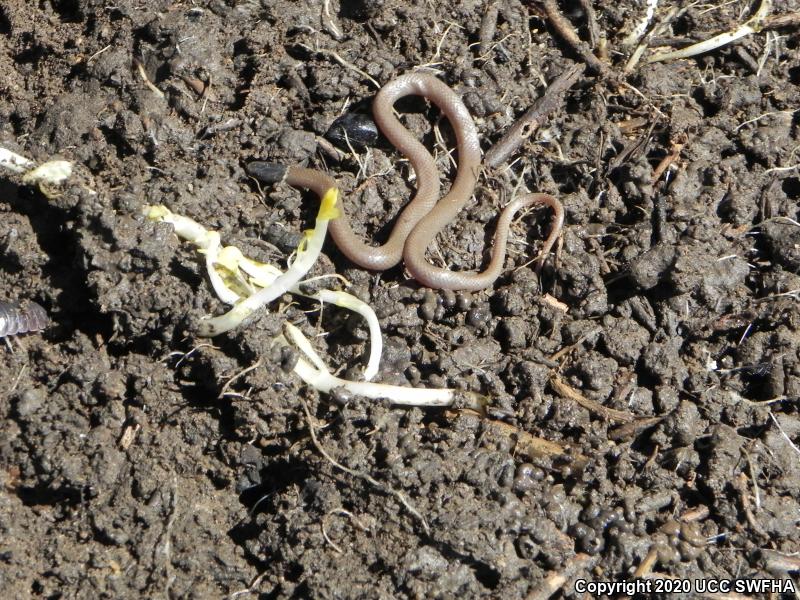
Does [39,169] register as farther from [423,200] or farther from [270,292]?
[423,200]

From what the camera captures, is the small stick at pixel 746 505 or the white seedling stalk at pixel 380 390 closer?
the small stick at pixel 746 505

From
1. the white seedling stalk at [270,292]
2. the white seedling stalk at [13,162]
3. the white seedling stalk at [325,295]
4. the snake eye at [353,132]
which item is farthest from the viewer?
the snake eye at [353,132]

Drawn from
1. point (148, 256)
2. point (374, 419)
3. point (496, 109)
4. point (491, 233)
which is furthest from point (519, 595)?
point (496, 109)

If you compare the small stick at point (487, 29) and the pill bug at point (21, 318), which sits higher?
the small stick at point (487, 29)

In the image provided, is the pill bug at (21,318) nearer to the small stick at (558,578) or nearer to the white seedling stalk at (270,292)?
the white seedling stalk at (270,292)

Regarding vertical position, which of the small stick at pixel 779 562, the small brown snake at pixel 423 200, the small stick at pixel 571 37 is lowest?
the small stick at pixel 779 562

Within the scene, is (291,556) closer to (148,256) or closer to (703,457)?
(148,256)

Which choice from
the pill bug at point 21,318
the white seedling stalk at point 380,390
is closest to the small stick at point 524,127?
the white seedling stalk at point 380,390
